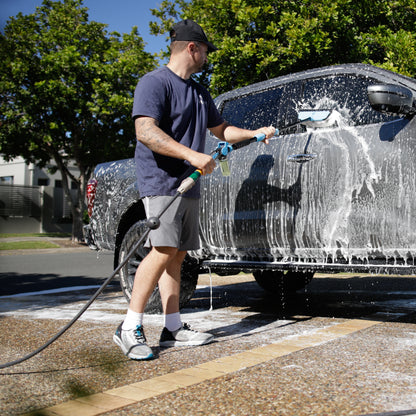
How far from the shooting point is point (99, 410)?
2.23 meters

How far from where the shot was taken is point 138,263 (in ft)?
15.1

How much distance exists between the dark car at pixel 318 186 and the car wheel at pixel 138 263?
12mm

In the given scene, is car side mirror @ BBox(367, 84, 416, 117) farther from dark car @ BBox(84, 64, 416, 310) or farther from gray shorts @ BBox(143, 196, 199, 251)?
gray shorts @ BBox(143, 196, 199, 251)

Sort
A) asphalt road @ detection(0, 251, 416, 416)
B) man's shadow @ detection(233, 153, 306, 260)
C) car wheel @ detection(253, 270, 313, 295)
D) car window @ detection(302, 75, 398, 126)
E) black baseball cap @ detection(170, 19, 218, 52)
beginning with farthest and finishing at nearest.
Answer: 1. car wheel @ detection(253, 270, 313, 295)
2. man's shadow @ detection(233, 153, 306, 260)
3. car window @ detection(302, 75, 398, 126)
4. black baseball cap @ detection(170, 19, 218, 52)
5. asphalt road @ detection(0, 251, 416, 416)

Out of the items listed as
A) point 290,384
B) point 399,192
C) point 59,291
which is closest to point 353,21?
point 59,291

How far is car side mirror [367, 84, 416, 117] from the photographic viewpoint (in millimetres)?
3275

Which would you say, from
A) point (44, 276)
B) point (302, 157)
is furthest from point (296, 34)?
point (302, 157)

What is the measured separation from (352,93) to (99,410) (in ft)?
9.20

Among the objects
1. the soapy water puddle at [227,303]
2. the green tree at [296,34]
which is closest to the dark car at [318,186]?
the soapy water puddle at [227,303]

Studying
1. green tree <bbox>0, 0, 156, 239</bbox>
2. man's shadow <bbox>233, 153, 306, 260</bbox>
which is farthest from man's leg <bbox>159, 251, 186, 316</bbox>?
green tree <bbox>0, 0, 156, 239</bbox>

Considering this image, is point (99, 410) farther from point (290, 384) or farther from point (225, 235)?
point (225, 235)

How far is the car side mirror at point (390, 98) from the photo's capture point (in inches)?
129

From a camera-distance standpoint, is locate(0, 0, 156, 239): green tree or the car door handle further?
locate(0, 0, 156, 239): green tree

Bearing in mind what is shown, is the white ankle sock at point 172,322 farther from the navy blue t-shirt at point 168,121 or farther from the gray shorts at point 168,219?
the navy blue t-shirt at point 168,121
